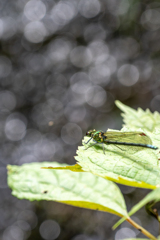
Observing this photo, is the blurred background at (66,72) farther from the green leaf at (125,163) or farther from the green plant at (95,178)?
the green leaf at (125,163)

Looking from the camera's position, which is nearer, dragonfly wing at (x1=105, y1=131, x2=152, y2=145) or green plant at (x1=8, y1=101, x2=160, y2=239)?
green plant at (x1=8, y1=101, x2=160, y2=239)

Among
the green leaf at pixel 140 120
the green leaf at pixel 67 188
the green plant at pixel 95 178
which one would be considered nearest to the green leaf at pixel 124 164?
the green plant at pixel 95 178

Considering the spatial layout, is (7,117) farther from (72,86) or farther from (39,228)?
(39,228)

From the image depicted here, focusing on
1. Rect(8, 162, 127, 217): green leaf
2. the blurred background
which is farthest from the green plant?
the blurred background

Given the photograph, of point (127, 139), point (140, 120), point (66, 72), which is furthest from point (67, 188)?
point (66, 72)

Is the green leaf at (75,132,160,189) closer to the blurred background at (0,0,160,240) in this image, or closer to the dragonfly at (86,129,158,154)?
the dragonfly at (86,129,158,154)
